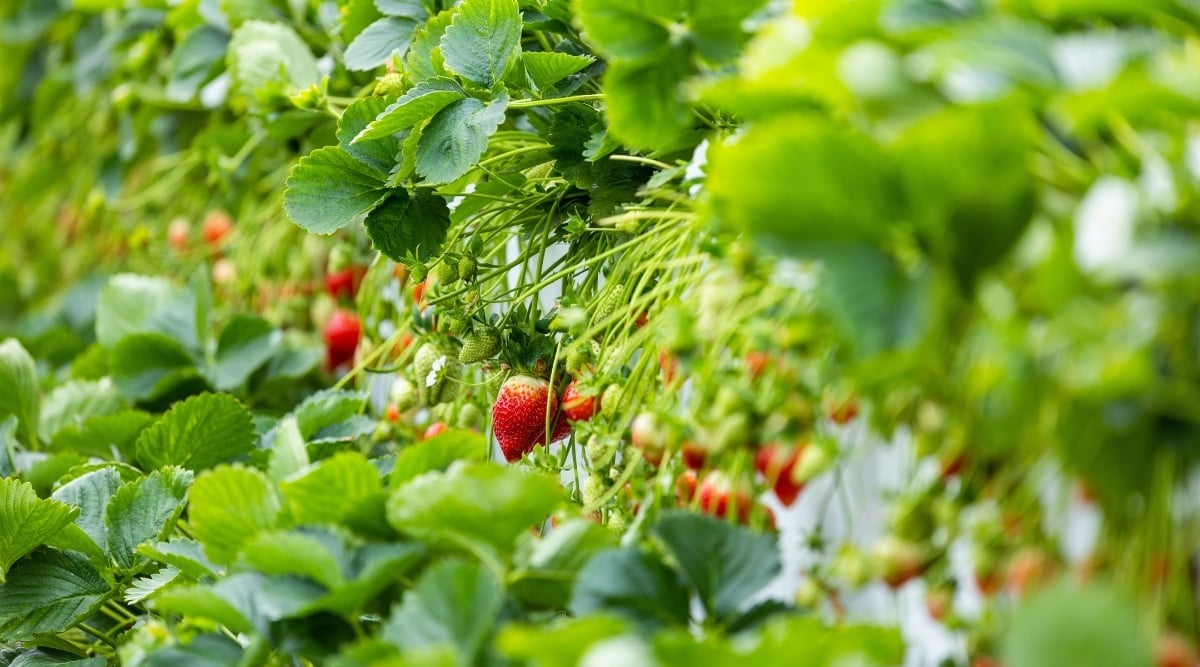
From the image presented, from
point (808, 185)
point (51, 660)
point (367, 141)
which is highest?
point (808, 185)

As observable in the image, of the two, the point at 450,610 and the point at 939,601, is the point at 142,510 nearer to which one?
the point at 450,610

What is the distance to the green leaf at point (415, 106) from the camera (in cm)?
59

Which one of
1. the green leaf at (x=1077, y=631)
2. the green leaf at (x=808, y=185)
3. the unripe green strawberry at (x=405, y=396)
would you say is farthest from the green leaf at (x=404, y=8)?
the green leaf at (x=1077, y=631)

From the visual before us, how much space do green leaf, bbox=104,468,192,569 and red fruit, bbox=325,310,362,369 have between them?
353 mm

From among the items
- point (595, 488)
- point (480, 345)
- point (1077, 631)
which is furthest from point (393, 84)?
point (1077, 631)

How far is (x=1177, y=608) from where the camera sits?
345mm

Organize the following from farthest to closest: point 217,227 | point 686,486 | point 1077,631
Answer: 1. point 217,227
2. point 686,486
3. point 1077,631

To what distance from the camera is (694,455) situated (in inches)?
18.7

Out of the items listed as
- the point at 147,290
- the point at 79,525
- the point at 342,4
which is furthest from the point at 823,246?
the point at 147,290

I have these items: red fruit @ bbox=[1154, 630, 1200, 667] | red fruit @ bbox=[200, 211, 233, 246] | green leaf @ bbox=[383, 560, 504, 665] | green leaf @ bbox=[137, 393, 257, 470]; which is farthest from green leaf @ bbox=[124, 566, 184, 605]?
red fruit @ bbox=[200, 211, 233, 246]

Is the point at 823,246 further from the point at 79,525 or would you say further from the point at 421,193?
the point at 79,525

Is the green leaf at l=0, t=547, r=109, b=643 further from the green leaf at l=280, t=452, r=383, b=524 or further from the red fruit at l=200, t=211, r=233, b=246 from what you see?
the red fruit at l=200, t=211, r=233, b=246

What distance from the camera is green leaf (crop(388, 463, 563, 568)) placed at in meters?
0.43

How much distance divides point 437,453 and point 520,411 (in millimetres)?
134
